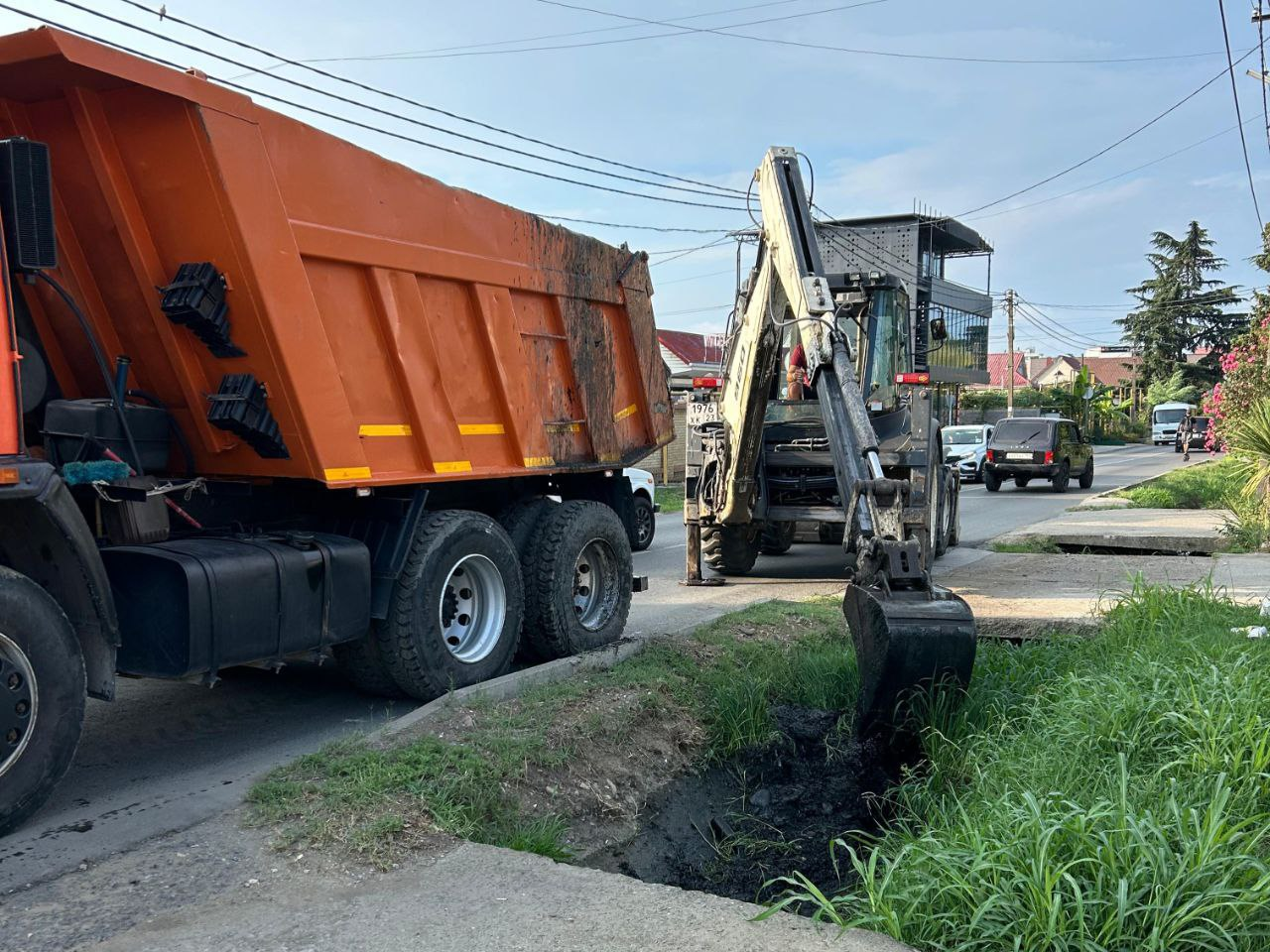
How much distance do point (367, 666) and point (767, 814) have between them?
2.28 m

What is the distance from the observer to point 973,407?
216 feet

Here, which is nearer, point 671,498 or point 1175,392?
point 671,498

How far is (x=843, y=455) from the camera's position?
22.3ft

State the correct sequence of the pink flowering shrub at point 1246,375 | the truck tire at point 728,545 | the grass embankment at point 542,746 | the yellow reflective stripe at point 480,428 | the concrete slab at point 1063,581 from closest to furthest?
the grass embankment at point 542,746 → the yellow reflective stripe at point 480,428 → the concrete slab at point 1063,581 → the truck tire at point 728,545 → the pink flowering shrub at point 1246,375

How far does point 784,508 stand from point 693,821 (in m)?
6.02

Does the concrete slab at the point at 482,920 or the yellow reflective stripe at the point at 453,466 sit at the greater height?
the yellow reflective stripe at the point at 453,466

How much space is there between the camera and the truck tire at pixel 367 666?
6.04 metres

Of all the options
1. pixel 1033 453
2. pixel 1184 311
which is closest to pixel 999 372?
pixel 1184 311

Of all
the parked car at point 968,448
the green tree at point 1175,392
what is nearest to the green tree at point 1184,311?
the green tree at point 1175,392

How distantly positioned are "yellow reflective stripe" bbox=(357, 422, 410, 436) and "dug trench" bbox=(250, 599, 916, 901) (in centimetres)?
149

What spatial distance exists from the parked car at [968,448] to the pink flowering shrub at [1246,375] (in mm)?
12187

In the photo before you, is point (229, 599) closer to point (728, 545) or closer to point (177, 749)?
point (177, 749)

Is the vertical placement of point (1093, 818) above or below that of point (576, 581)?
below

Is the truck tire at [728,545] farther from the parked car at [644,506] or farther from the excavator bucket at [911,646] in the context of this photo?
the excavator bucket at [911,646]
